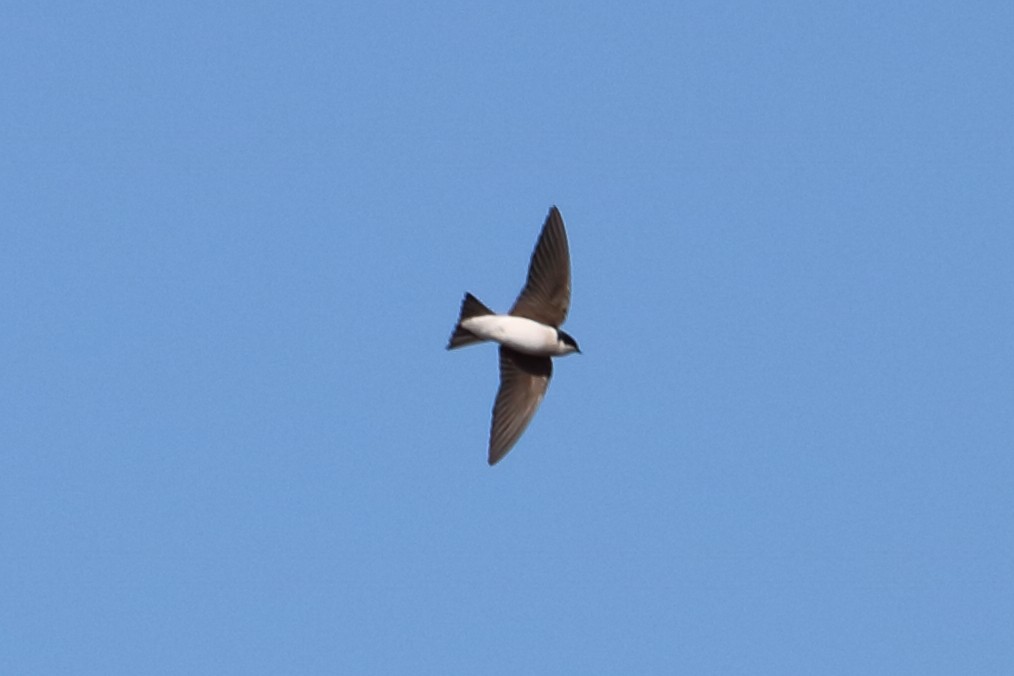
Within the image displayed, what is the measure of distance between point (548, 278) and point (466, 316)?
0.65m

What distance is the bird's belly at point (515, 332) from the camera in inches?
554

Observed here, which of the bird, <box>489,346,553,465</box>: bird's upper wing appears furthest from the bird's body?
<box>489,346,553,465</box>: bird's upper wing

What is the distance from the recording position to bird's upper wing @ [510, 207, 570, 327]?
1434cm

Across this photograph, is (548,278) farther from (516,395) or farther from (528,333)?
(516,395)

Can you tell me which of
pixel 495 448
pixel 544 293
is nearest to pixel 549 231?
pixel 544 293

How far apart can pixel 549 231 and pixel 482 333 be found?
82 centimetres

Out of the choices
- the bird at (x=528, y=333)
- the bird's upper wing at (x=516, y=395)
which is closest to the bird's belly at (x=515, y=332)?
the bird at (x=528, y=333)

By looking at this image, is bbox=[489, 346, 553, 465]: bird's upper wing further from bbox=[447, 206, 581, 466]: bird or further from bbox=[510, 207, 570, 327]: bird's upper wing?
bbox=[510, 207, 570, 327]: bird's upper wing

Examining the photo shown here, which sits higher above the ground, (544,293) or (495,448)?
(544,293)

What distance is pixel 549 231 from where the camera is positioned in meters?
14.4

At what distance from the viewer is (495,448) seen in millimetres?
14719

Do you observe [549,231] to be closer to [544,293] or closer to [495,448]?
[544,293]

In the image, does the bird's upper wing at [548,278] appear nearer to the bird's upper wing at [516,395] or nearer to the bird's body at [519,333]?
the bird's body at [519,333]

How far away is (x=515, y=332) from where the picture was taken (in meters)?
14.2
